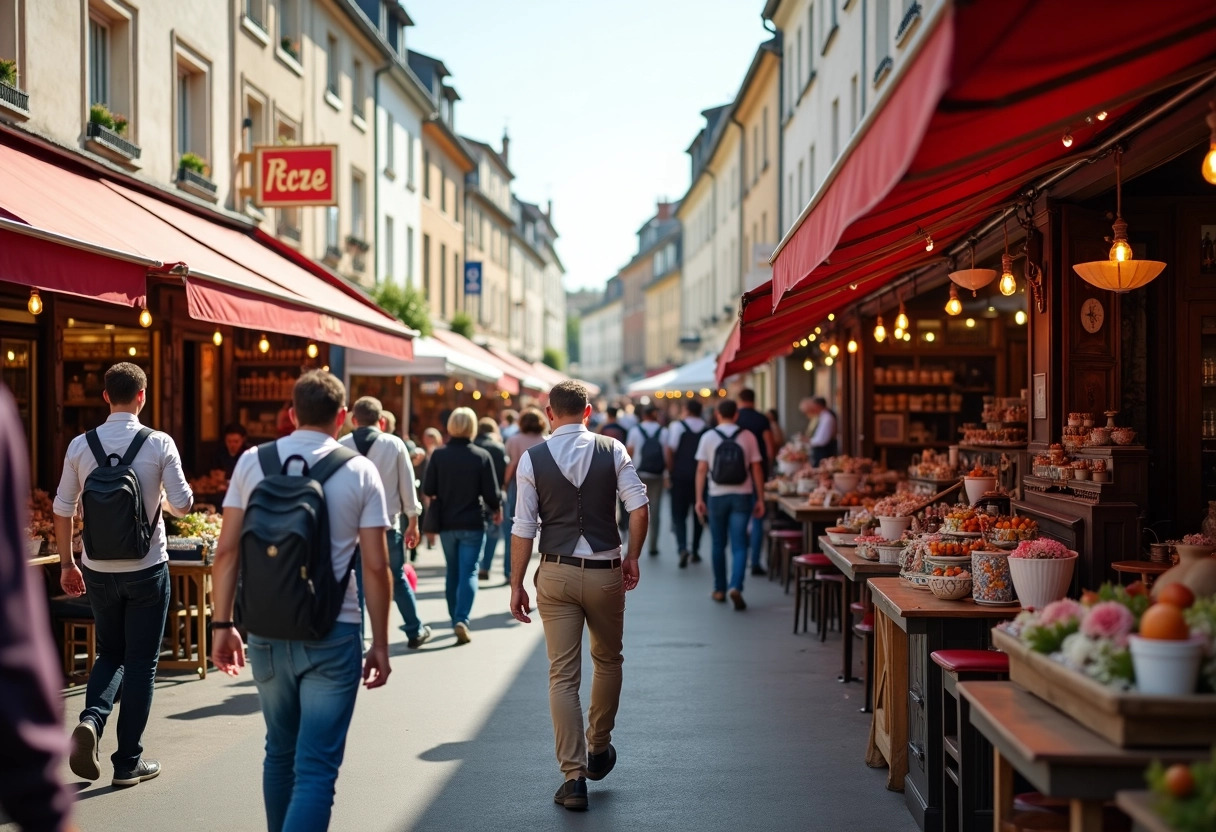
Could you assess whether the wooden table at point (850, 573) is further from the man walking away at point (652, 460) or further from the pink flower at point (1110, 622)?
the man walking away at point (652, 460)

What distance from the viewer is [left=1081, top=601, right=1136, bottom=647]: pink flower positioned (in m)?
3.95

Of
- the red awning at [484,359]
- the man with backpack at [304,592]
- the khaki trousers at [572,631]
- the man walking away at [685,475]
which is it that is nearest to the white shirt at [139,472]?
the khaki trousers at [572,631]

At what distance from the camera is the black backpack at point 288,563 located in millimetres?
4496

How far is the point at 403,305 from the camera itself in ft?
80.8

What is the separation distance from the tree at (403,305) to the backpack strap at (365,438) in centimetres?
1464

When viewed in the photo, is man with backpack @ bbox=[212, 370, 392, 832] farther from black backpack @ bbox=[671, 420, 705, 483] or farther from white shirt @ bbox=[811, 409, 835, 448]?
white shirt @ bbox=[811, 409, 835, 448]

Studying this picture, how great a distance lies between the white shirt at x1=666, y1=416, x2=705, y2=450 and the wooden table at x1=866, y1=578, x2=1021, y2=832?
33.8ft

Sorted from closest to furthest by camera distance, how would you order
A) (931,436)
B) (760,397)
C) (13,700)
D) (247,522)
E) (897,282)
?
(13,700) → (247,522) → (897,282) → (931,436) → (760,397)

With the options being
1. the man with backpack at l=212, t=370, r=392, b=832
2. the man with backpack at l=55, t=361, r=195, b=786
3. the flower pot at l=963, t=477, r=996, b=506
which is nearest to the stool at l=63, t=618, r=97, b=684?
the man with backpack at l=55, t=361, r=195, b=786

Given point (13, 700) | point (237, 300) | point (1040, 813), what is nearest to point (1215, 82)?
point (1040, 813)

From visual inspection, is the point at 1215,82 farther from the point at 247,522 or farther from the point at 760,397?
the point at 760,397

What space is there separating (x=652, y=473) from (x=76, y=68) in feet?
31.3

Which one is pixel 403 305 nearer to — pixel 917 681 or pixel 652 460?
pixel 652 460

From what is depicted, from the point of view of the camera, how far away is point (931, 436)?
1767 centimetres
